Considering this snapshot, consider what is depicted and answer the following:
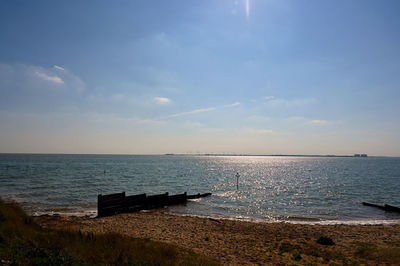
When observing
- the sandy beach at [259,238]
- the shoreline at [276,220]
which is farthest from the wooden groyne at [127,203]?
the sandy beach at [259,238]

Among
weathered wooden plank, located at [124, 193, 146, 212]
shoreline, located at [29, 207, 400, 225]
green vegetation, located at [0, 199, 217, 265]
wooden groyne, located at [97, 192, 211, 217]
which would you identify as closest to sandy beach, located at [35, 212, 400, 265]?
wooden groyne, located at [97, 192, 211, 217]

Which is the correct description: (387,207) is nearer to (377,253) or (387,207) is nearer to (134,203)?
(377,253)

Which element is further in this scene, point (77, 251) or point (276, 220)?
point (276, 220)

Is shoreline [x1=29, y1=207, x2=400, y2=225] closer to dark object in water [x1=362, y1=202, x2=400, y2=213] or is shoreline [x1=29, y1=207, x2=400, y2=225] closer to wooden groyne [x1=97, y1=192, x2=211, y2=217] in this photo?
wooden groyne [x1=97, y1=192, x2=211, y2=217]

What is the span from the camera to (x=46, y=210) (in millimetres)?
25078

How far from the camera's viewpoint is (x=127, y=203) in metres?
25.3

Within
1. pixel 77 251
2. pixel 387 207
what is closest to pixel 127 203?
pixel 77 251

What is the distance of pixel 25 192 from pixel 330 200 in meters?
45.5

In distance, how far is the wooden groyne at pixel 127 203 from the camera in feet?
75.3

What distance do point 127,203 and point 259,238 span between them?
49.3 feet

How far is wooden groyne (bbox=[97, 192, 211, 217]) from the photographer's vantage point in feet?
75.3

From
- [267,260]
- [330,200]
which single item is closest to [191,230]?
[267,260]

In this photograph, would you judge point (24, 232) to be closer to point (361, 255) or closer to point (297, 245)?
point (297, 245)

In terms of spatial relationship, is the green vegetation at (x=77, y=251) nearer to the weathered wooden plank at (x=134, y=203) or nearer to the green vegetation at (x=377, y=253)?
the green vegetation at (x=377, y=253)
